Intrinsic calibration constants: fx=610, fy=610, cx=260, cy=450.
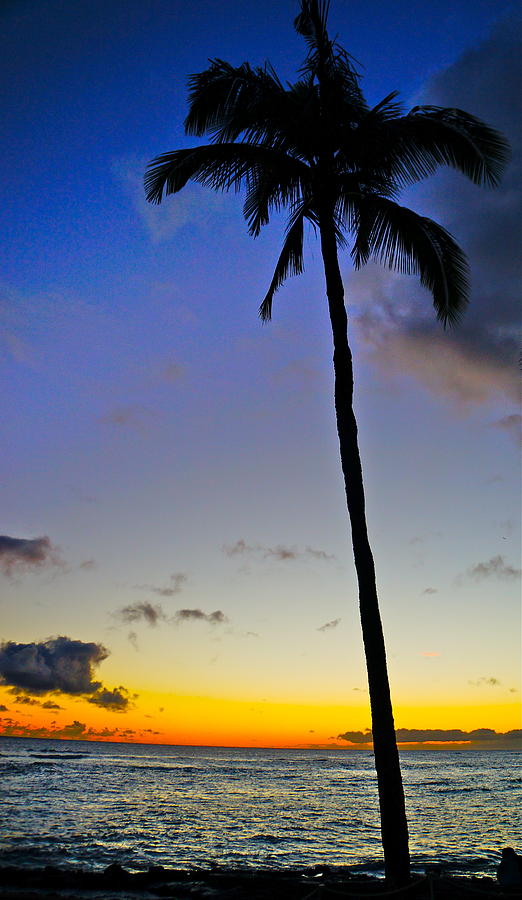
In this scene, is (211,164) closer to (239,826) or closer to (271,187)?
Answer: (271,187)

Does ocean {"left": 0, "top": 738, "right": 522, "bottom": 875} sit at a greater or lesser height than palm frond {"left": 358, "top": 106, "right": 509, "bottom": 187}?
lesser

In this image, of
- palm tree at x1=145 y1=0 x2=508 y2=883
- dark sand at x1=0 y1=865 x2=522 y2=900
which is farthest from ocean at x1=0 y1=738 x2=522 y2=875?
palm tree at x1=145 y1=0 x2=508 y2=883

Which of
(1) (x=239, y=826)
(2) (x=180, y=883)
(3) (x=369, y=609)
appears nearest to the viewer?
(3) (x=369, y=609)

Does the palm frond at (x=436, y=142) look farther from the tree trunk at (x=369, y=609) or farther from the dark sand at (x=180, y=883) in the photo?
the dark sand at (x=180, y=883)

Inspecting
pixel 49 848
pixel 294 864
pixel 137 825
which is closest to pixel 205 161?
pixel 294 864

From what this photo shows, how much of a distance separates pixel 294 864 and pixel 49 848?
9.42 meters

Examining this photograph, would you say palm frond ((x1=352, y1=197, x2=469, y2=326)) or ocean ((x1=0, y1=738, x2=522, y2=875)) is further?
ocean ((x1=0, y1=738, x2=522, y2=875))

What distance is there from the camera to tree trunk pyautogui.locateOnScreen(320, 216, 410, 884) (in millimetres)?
7574

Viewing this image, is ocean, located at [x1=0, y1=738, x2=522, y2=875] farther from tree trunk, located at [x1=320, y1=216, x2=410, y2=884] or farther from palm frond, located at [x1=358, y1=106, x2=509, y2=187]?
palm frond, located at [x1=358, y1=106, x2=509, y2=187]

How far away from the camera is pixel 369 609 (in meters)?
8.35

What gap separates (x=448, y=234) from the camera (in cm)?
1050

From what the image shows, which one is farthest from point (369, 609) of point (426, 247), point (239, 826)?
point (239, 826)

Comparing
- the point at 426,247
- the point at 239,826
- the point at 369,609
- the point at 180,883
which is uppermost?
the point at 426,247

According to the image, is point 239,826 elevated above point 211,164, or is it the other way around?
point 211,164
